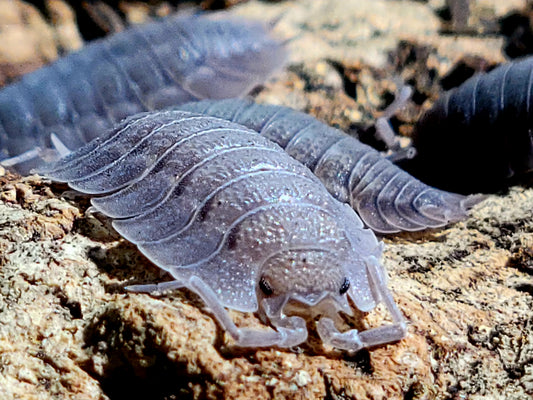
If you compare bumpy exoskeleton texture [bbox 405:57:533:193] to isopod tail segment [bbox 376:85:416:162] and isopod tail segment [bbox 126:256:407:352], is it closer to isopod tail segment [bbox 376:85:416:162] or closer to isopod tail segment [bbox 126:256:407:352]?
isopod tail segment [bbox 376:85:416:162]

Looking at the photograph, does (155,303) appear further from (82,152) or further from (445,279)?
(445,279)

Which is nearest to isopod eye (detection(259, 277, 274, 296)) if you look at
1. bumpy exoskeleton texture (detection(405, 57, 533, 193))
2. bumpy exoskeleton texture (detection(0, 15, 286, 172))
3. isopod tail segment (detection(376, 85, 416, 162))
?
isopod tail segment (detection(376, 85, 416, 162))

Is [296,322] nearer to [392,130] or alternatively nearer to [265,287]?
[265,287]

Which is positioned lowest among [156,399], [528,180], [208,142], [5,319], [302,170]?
[528,180]

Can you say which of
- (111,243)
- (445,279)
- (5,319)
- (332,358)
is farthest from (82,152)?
(445,279)

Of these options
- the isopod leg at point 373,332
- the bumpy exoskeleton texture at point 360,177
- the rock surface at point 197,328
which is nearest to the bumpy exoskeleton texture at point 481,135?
the bumpy exoskeleton texture at point 360,177

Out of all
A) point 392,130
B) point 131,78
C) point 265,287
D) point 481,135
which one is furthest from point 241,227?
point 131,78
